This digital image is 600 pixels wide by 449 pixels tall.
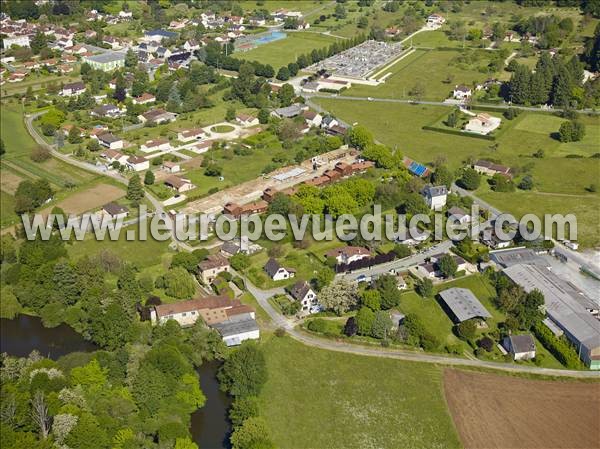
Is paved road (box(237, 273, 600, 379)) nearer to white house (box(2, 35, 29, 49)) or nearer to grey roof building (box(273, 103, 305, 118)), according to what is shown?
grey roof building (box(273, 103, 305, 118))

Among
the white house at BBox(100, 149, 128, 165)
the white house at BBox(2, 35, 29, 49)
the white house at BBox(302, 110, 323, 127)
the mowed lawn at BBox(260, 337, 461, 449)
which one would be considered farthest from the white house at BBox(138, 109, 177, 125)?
the mowed lawn at BBox(260, 337, 461, 449)

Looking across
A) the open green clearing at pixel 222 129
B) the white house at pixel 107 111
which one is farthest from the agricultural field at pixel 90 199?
the white house at pixel 107 111

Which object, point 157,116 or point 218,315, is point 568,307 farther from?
point 157,116

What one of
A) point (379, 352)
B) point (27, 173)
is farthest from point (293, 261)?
point (27, 173)

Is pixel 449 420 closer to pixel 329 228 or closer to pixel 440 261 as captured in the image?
pixel 440 261

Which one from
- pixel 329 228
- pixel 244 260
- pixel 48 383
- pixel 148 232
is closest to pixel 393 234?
pixel 329 228

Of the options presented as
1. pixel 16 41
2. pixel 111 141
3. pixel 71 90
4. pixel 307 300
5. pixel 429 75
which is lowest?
pixel 429 75
